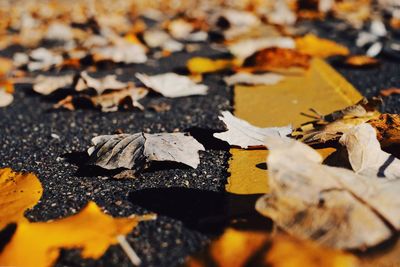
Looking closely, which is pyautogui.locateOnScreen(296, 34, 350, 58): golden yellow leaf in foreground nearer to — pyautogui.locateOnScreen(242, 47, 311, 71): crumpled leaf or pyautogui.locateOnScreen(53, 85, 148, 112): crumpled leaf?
pyautogui.locateOnScreen(242, 47, 311, 71): crumpled leaf

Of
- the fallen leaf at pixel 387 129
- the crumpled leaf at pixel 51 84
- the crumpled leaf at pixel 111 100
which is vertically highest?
the fallen leaf at pixel 387 129

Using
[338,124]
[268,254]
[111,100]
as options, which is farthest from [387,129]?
[111,100]

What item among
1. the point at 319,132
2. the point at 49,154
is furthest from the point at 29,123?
the point at 319,132

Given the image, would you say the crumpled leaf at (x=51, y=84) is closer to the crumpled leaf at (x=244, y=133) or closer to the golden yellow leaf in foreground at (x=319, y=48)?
the crumpled leaf at (x=244, y=133)

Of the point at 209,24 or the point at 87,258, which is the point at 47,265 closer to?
the point at 87,258

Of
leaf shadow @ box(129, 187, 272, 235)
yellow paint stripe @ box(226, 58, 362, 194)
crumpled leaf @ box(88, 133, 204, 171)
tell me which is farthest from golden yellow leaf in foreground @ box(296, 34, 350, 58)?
leaf shadow @ box(129, 187, 272, 235)

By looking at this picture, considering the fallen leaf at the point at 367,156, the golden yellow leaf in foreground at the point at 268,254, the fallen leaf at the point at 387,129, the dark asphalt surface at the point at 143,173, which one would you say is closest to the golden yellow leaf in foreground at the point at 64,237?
the dark asphalt surface at the point at 143,173
